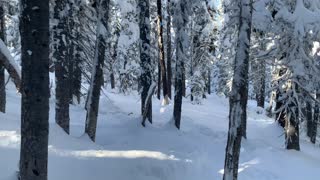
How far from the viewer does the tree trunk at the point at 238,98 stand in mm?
10219

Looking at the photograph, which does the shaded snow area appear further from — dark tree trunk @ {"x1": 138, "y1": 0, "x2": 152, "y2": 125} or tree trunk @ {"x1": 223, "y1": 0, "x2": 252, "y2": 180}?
dark tree trunk @ {"x1": 138, "y1": 0, "x2": 152, "y2": 125}

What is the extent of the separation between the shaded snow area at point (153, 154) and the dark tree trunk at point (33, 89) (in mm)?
2017

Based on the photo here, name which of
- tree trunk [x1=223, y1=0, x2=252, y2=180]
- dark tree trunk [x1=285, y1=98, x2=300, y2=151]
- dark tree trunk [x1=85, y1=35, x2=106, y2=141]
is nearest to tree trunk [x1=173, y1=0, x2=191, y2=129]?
dark tree trunk [x1=285, y1=98, x2=300, y2=151]

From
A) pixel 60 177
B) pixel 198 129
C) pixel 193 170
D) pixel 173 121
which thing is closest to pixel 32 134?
pixel 60 177

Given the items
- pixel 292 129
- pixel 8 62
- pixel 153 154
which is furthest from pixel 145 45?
pixel 8 62

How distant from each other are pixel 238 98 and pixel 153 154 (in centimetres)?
286

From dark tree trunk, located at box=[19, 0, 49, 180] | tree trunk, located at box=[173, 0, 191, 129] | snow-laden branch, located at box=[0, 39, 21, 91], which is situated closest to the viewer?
dark tree trunk, located at box=[19, 0, 49, 180]

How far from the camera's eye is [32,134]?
5.19 meters

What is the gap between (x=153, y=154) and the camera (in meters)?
11.9

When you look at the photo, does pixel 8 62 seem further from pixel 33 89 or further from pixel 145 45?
pixel 145 45

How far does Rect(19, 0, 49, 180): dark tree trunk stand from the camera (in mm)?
5188

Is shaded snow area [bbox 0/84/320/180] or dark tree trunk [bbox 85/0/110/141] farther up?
dark tree trunk [bbox 85/0/110/141]

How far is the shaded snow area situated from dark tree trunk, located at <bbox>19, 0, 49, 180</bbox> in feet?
6.62

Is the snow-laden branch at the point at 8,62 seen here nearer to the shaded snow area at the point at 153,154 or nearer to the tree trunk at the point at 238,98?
the shaded snow area at the point at 153,154
